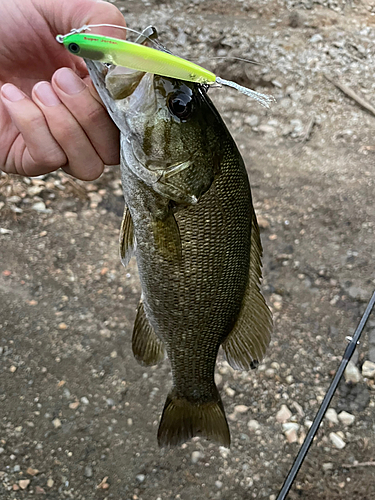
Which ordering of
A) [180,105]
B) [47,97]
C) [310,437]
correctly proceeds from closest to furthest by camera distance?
[180,105], [47,97], [310,437]

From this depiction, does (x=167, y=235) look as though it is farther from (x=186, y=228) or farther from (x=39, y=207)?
(x=39, y=207)

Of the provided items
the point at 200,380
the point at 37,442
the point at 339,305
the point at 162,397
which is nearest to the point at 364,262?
the point at 339,305

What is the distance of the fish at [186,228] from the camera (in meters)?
1.03

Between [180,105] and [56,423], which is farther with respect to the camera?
[56,423]

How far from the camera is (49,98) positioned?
3.75 ft

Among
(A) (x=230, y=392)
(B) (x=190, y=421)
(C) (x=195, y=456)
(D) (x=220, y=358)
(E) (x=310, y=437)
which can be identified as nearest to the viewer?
(B) (x=190, y=421)

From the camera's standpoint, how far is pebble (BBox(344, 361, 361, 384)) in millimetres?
2576

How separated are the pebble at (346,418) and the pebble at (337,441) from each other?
0.09m

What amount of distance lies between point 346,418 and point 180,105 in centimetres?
205

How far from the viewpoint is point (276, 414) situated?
7.91ft

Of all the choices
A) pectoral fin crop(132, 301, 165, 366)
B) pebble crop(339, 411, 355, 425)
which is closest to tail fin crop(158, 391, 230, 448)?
pectoral fin crop(132, 301, 165, 366)

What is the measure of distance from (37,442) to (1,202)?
1.67 meters

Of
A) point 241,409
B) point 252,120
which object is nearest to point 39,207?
point 241,409

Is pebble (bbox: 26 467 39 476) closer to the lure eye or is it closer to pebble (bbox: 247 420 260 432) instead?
pebble (bbox: 247 420 260 432)
